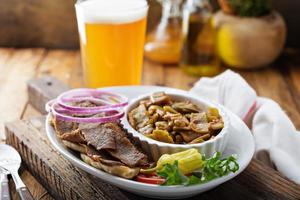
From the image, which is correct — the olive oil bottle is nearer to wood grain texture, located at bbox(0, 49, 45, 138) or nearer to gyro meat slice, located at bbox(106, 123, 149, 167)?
wood grain texture, located at bbox(0, 49, 45, 138)

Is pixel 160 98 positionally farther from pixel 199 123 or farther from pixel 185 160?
pixel 185 160

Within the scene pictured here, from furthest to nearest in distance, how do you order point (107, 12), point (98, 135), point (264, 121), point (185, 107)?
point (107, 12), point (264, 121), point (185, 107), point (98, 135)

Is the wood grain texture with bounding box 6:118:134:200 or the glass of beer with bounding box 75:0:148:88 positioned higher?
the glass of beer with bounding box 75:0:148:88

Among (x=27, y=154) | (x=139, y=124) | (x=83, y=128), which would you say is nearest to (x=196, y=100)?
(x=139, y=124)

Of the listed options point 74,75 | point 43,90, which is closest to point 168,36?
point 74,75

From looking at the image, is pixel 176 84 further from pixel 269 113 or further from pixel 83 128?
pixel 83 128

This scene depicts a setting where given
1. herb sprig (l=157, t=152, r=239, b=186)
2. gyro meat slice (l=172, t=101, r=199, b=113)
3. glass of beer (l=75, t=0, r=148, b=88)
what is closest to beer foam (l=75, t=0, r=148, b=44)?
glass of beer (l=75, t=0, r=148, b=88)

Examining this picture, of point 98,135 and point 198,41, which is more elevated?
point 98,135
